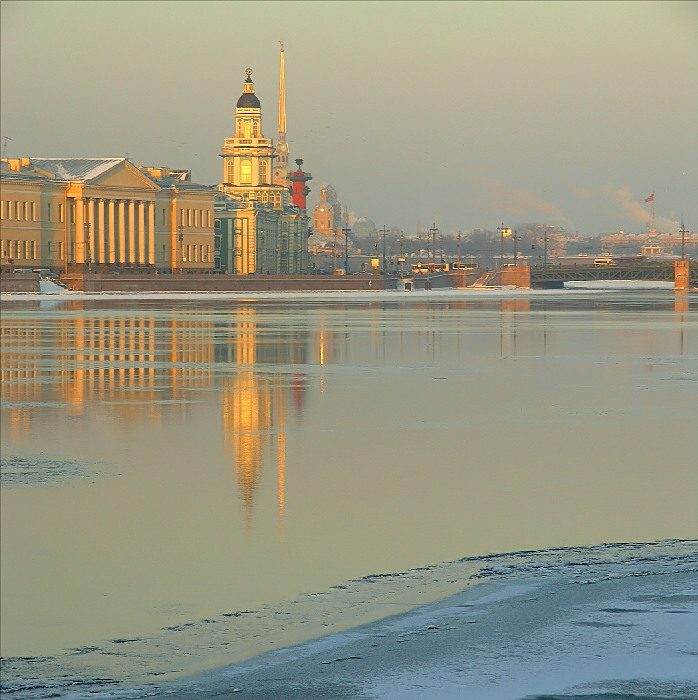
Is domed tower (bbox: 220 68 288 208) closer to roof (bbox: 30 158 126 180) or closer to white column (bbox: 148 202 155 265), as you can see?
white column (bbox: 148 202 155 265)

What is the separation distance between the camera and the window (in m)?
153

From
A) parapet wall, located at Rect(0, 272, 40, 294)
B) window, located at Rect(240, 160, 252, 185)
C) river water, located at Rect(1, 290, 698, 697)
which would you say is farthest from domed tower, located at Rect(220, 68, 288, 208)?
river water, located at Rect(1, 290, 698, 697)

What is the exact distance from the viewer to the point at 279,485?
31.1ft

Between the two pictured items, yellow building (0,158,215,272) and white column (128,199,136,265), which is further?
white column (128,199,136,265)

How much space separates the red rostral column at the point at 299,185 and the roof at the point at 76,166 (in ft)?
234

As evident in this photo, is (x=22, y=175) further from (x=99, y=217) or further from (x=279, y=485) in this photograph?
(x=279, y=485)

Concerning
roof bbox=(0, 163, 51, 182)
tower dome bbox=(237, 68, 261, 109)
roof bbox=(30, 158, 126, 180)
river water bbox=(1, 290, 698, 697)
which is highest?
tower dome bbox=(237, 68, 261, 109)

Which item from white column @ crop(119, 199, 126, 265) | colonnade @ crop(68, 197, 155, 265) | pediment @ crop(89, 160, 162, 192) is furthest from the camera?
white column @ crop(119, 199, 126, 265)

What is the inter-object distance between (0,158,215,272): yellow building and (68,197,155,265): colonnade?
8 centimetres

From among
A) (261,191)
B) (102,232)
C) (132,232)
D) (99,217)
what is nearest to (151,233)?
(132,232)

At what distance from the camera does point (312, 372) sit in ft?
65.4

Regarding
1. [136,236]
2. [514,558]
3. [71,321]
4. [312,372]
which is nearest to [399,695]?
[514,558]

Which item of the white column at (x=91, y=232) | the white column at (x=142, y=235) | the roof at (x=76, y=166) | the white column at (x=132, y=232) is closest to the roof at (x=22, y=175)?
the roof at (x=76, y=166)

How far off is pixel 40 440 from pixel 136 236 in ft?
339
